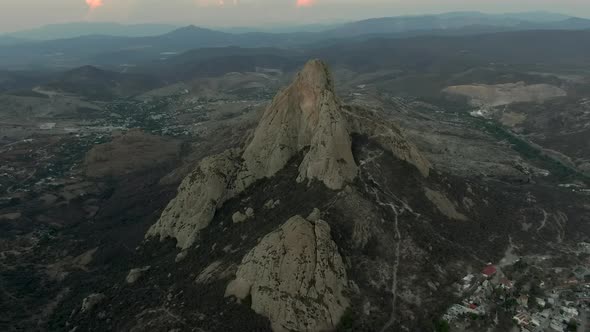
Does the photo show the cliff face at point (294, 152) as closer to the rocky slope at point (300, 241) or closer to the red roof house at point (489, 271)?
the rocky slope at point (300, 241)

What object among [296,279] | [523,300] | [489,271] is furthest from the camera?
[489,271]

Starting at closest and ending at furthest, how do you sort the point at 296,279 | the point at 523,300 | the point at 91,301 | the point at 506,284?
the point at 296,279 < the point at 523,300 < the point at 506,284 < the point at 91,301

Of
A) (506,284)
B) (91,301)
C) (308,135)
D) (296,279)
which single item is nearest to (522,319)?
(506,284)

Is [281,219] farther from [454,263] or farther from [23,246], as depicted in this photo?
[23,246]

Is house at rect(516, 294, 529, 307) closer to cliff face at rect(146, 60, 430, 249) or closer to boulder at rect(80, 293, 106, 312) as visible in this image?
cliff face at rect(146, 60, 430, 249)

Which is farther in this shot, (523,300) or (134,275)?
(134,275)

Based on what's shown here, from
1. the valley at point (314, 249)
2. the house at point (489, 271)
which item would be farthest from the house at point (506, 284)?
the house at point (489, 271)

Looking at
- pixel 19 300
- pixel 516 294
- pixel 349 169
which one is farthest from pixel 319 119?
pixel 19 300

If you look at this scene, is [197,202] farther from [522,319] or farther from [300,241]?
[522,319]
